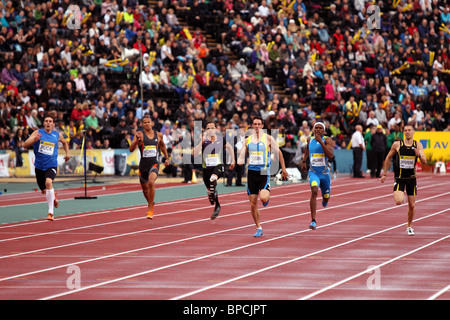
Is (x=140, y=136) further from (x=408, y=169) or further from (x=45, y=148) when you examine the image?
(x=408, y=169)

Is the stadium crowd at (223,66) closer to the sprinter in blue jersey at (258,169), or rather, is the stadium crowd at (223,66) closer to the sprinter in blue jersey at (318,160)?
the sprinter in blue jersey at (318,160)

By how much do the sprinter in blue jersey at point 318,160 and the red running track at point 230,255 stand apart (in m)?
0.69

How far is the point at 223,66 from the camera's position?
123 feet

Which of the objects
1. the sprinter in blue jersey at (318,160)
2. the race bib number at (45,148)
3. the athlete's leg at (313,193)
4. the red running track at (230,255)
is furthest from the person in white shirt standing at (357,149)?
the race bib number at (45,148)

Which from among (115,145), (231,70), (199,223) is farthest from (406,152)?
(231,70)

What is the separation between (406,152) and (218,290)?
7224 mm

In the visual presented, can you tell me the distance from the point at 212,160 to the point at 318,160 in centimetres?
282

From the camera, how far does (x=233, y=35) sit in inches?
1578

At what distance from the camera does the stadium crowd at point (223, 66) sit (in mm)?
32906

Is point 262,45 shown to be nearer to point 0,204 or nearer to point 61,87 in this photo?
point 61,87

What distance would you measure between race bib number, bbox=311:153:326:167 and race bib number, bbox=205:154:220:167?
2593mm

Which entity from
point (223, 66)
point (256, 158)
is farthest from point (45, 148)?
point (223, 66)

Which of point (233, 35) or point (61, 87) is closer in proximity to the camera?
point (61, 87)
